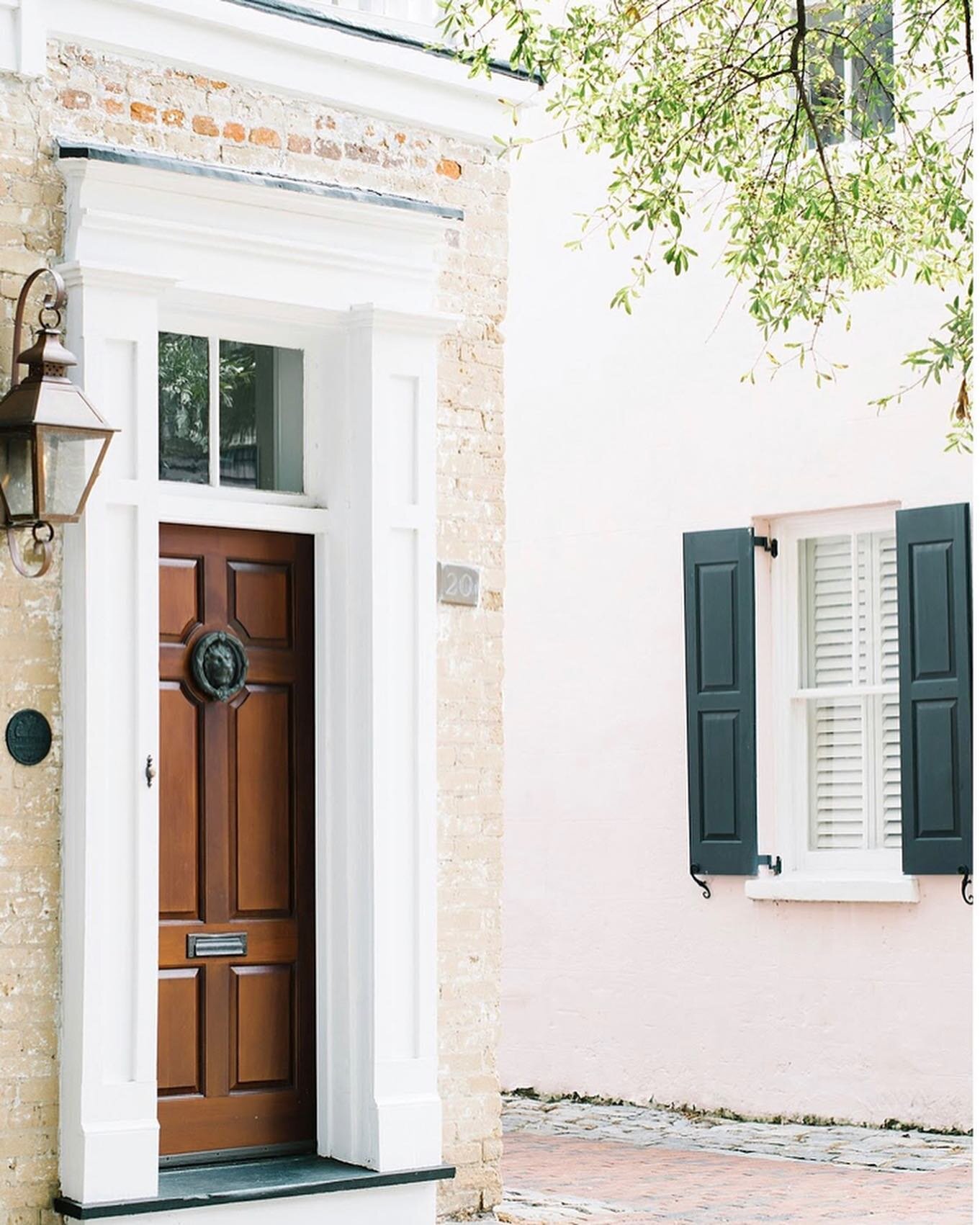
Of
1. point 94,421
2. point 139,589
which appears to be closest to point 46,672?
point 139,589

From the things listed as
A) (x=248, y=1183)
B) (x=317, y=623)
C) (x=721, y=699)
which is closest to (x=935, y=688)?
(x=721, y=699)

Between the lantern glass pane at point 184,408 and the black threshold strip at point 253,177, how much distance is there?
62 centimetres

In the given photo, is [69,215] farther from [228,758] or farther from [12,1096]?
[12,1096]

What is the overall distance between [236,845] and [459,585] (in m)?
1.32

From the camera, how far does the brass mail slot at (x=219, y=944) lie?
7125 millimetres

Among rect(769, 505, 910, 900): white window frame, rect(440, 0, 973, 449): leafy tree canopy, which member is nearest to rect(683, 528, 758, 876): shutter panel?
rect(769, 505, 910, 900): white window frame

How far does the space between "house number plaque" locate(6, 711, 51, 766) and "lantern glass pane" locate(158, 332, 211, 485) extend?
42.2 inches

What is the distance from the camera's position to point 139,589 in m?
6.77

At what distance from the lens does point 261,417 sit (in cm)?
752

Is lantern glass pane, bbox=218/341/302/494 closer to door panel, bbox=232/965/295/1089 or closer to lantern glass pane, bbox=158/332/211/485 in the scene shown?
lantern glass pane, bbox=158/332/211/485

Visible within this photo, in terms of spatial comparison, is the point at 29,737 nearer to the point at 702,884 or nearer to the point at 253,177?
the point at 253,177

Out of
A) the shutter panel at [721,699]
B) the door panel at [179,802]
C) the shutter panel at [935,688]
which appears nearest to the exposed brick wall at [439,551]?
the door panel at [179,802]

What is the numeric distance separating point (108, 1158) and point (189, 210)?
3.19 meters

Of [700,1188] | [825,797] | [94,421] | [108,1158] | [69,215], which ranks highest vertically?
[69,215]
